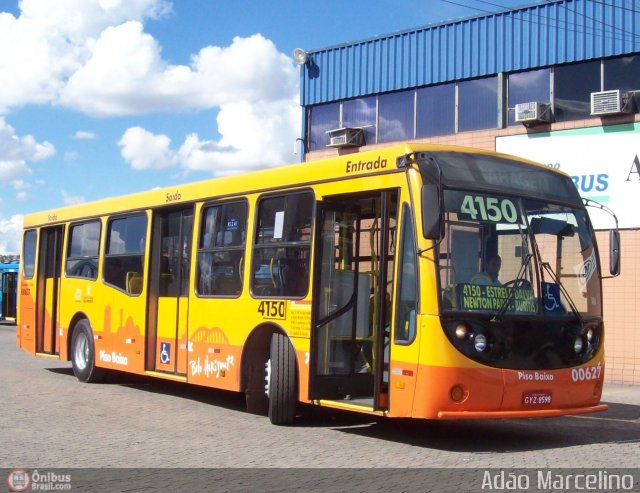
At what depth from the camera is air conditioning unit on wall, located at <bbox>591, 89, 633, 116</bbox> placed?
1761cm

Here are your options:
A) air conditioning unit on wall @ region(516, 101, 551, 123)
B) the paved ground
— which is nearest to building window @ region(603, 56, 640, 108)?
air conditioning unit on wall @ region(516, 101, 551, 123)

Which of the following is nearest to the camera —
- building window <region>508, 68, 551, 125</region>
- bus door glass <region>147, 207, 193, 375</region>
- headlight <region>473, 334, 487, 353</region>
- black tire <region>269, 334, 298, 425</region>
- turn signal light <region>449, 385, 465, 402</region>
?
turn signal light <region>449, 385, 465, 402</region>

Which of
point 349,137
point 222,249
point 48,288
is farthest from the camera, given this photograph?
point 349,137

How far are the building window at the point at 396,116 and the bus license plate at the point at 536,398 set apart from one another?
13.2 metres

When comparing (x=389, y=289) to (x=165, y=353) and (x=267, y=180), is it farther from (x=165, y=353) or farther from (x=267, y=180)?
(x=165, y=353)

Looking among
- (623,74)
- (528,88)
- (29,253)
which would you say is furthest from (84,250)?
(623,74)

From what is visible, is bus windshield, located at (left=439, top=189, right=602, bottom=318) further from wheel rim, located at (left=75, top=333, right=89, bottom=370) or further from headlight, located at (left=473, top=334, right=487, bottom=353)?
wheel rim, located at (left=75, top=333, right=89, bottom=370)

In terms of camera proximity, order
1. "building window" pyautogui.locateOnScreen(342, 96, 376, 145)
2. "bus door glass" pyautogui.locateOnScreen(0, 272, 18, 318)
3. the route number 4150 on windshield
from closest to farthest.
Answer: the route number 4150 on windshield, "building window" pyautogui.locateOnScreen(342, 96, 376, 145), "bus door glass" pyautogui.locateOnScreen(0, 272, 18, 318)

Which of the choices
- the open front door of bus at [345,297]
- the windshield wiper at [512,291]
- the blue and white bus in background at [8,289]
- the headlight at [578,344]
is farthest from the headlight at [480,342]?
the blue and white bus in background at [8,289]

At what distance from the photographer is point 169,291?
1309cm

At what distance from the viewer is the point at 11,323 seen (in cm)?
4159

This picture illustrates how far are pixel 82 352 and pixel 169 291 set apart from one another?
3.33 m

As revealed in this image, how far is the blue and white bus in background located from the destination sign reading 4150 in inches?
1316

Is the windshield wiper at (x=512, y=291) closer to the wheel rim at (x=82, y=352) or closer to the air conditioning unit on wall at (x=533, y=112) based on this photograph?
the wheel rim at (x=82, y=352)
